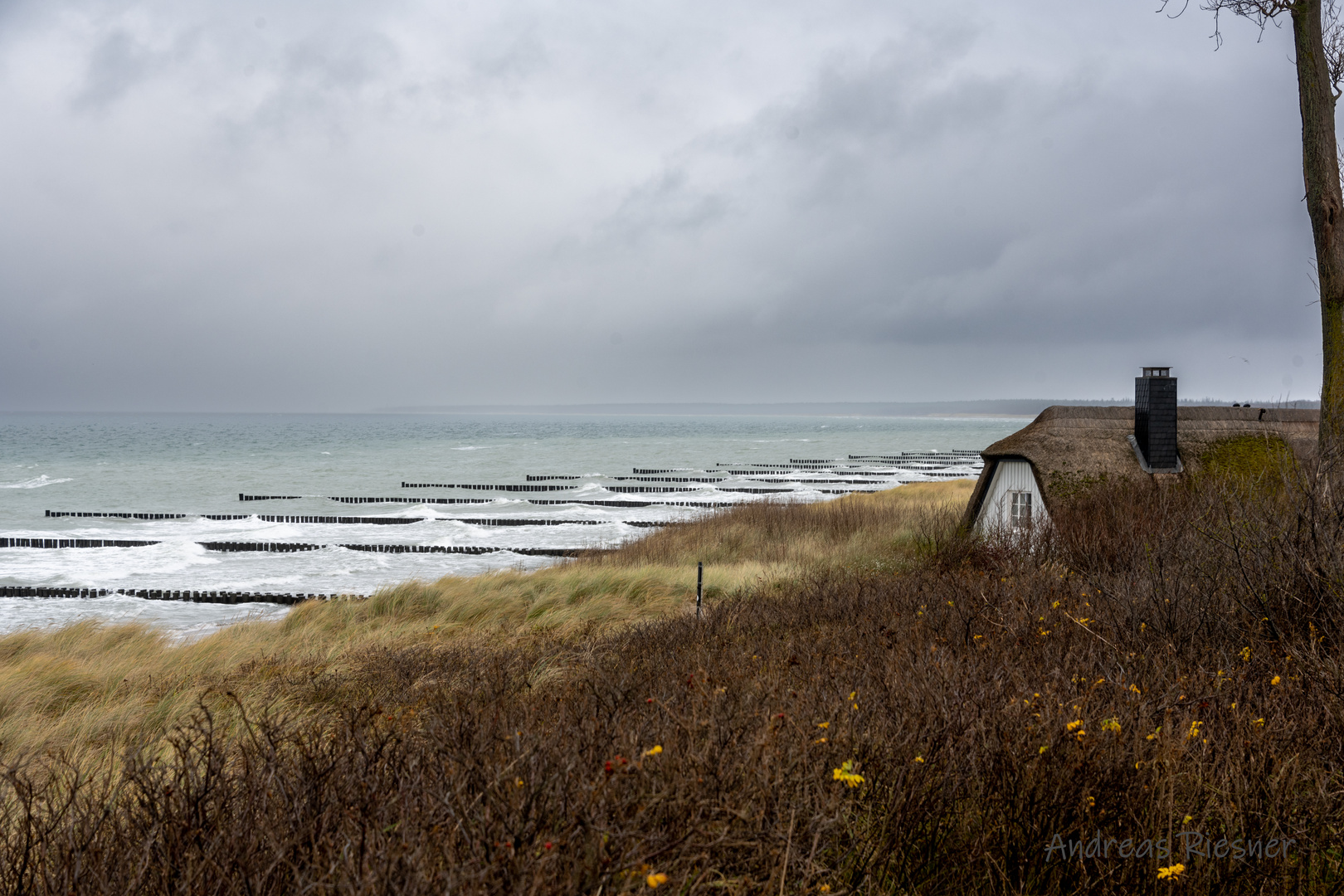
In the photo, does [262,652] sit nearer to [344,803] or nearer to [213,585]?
[344,803]

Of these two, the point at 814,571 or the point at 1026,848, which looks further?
the point at 814,571

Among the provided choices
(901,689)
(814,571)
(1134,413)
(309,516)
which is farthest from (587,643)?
(309,516)

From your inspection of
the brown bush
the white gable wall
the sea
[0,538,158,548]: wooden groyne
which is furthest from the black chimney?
[0,538,158,548]: wooden groyne

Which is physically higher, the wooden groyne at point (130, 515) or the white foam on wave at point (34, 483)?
the white foam on wave at point (34, 483)

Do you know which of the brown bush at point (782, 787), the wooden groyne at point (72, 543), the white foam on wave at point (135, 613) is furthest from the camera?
the wooden groyne at point (72, 543)

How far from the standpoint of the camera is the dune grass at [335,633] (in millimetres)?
6871

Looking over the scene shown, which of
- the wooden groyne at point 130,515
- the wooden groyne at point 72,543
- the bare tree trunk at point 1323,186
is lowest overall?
the wooden groyne at point 72,543

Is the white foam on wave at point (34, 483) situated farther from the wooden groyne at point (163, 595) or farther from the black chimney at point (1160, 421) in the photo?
the black chimney at point (1160, 421)

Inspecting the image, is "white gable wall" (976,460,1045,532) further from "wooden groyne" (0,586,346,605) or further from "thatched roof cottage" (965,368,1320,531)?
"wooden groyne" (0,586,346,605)

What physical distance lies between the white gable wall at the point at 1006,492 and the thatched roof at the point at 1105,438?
0.18 metres

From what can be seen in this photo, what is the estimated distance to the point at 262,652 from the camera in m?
9.57

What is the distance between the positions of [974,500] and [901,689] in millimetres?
13557

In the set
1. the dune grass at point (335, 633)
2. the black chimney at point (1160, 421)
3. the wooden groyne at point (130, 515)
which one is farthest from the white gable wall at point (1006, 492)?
the wooden groyne at point (130, 515)

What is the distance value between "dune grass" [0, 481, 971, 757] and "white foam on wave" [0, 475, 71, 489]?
39095 millimetres
